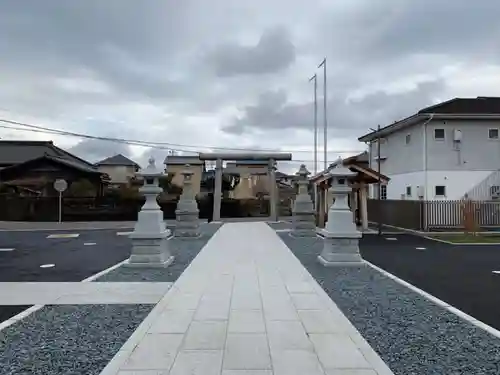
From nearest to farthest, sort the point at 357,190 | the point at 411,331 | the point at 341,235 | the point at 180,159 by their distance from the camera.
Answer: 1. the point at 411,331
2. the point at 341,235
3. the point at 357,190
4. the point at 180,159

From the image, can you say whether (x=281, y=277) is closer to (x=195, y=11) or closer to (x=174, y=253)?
(x=174, y=253)

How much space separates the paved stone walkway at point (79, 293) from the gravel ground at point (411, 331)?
2.69 m

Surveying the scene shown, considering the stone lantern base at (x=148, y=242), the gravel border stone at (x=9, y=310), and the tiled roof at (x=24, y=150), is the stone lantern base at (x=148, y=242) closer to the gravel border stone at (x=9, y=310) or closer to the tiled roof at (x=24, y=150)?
the gravel border stone at (x=9, y=310)

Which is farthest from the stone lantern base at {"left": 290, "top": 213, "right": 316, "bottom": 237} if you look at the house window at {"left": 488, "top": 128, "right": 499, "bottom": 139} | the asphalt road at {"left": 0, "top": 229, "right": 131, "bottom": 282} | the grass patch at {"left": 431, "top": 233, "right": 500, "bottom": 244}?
the house window at {"left": 488, "top": 128, "right": 499, "bottom": 139}

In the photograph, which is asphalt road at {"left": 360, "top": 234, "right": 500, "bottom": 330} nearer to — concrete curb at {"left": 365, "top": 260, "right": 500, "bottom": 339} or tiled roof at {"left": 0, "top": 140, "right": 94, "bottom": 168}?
concrete curb at {"left": 365, "top": 260, "right": 500, "bottom": 339}

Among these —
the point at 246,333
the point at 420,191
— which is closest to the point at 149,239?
the point at 246,333

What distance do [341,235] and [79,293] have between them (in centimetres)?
498

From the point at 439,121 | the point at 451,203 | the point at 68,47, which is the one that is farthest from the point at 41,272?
the point at 439,121

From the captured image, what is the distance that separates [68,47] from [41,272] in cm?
949

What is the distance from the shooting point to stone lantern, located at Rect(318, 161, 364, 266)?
9.06 meters

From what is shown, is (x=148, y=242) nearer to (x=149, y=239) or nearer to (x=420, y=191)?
(x=149, y=239)

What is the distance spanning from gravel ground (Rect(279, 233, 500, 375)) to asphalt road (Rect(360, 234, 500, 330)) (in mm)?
539

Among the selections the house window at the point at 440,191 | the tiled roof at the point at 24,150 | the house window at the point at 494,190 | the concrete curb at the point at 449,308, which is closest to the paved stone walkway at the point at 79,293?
the concrete curb at the point at 449,308

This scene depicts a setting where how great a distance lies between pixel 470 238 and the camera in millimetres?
15430
